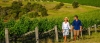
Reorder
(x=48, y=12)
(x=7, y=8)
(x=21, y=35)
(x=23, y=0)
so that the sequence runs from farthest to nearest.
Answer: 1. (x=23, y=0)
2. (x=7, y=8)
3. (x=48, y=12)
4. (x=21, y=35)

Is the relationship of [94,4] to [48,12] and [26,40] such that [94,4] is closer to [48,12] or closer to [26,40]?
[48,12]

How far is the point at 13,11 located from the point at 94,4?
853 inches

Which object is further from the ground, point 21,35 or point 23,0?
point 23,0

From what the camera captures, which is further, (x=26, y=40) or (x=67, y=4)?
(x=67, y=4)

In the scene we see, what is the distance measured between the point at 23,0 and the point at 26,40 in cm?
8577

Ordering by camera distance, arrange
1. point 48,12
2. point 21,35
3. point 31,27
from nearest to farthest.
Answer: point 21,35, point 31,27, point 48,12

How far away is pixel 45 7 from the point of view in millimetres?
89312

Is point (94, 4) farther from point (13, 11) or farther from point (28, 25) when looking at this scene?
point (28, 25)

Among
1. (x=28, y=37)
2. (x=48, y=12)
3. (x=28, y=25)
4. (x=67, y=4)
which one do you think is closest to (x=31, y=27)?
(x=28, y=25)

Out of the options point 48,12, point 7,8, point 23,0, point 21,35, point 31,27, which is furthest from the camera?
point 23,0

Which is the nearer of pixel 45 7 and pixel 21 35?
pixel 21 35

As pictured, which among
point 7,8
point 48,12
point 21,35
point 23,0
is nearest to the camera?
point 21,35

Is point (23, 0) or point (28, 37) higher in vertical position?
point (23, 0)

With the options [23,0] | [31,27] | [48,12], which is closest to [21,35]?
[31,27]
